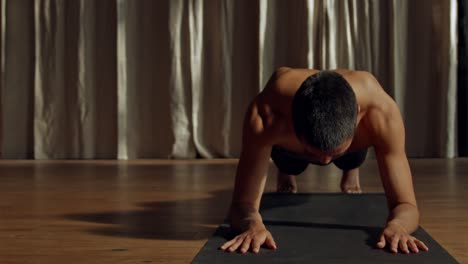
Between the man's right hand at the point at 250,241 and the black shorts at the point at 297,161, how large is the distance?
2.11 feet

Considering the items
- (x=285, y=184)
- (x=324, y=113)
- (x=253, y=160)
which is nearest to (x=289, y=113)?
→ (x=253, y=160)

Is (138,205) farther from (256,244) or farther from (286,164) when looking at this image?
(256,244)

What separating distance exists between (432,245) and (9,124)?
361 centimetres

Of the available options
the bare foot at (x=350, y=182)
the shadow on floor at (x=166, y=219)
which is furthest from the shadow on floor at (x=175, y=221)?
the bare foot at (x=350, y=182)

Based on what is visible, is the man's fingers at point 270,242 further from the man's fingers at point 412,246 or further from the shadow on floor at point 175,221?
the man's fingers at point 412,246

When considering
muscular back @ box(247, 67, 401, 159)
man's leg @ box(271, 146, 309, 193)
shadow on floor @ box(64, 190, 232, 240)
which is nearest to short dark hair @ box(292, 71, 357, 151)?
muscular back @ box(247, 67, 401, 159)

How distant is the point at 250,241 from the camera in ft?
5.41

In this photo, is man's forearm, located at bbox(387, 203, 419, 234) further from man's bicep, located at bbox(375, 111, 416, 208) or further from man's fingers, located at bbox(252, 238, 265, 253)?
man's fingers, located at bbox(252, 238, 265, 253)

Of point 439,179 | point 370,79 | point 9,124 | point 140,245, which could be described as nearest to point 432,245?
point 370,79

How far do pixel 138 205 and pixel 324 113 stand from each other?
126 cm

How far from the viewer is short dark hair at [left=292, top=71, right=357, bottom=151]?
150 centimetres

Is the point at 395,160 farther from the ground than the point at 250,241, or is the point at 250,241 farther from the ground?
the point at 395,160

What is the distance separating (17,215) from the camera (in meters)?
2.36

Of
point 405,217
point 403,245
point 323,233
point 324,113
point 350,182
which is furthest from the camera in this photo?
point 350,182
